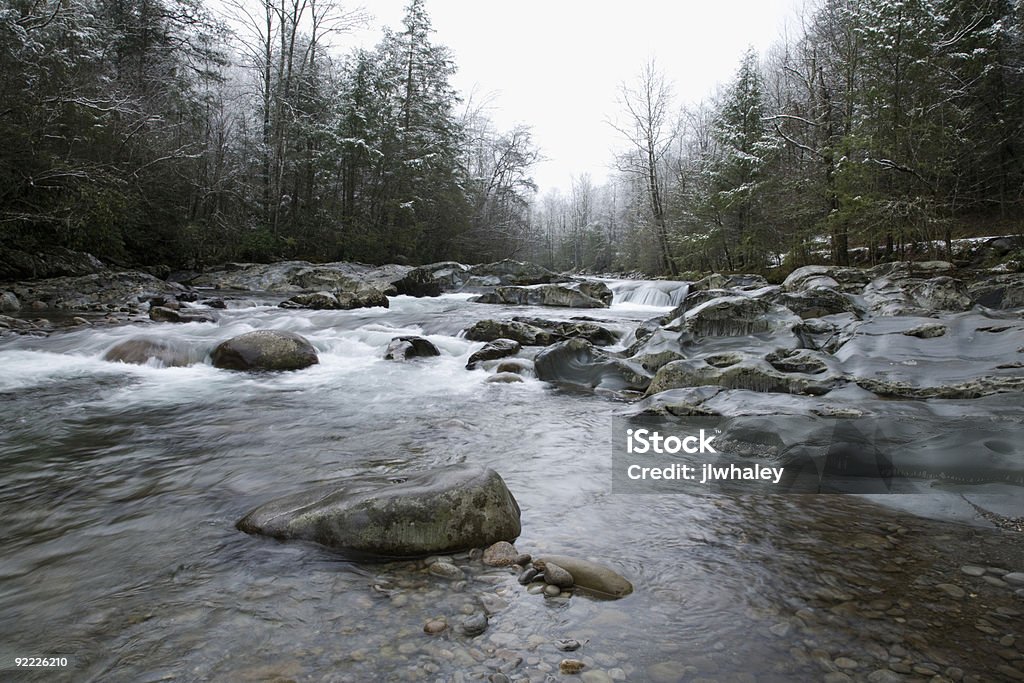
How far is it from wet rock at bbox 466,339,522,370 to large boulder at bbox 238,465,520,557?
4.81 meters

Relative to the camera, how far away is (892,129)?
442 inches

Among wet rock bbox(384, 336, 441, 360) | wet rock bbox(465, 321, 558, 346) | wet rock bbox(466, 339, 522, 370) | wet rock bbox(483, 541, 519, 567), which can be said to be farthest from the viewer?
wet rock bbox(465, 321, 558, 346)

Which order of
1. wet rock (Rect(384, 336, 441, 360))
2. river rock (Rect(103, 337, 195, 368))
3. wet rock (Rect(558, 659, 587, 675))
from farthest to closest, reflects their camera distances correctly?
1. wet rock (Rect(384, 336, 441, 360))
2. river rock (Rect(103, 337, 195, 368))
3. wet rock (Rect(558, 659, 587, 675))

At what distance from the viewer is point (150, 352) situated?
7016 millimetres

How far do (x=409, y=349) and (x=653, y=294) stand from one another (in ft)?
35.6

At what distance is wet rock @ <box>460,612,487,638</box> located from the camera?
1.80m

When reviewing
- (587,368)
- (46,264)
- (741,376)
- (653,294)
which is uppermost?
(46,264)

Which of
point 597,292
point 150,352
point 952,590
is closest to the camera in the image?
point 952,590

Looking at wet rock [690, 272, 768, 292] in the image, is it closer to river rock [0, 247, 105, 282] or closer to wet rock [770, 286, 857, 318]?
wet rock [770, 286, 857, 318]

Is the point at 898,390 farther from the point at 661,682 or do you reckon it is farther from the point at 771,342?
the point at 661,682

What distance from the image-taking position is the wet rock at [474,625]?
1.80 metres

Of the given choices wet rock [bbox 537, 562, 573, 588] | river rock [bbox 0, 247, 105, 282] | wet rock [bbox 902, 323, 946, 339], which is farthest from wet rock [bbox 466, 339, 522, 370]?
river rock [bbox 0, 247, 105, 282]

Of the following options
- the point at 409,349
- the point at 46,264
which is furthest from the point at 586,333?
the point at 46,264

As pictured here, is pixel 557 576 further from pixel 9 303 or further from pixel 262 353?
pixel 9 303
